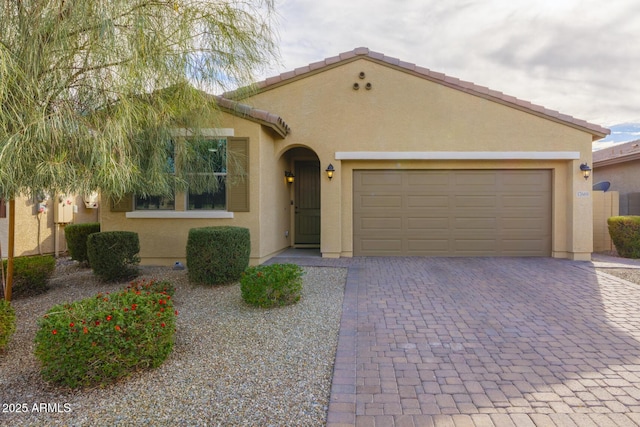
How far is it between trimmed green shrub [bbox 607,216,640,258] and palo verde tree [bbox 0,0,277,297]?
37.0ft

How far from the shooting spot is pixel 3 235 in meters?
9.02

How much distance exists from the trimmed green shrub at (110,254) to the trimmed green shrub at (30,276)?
2.43 feet

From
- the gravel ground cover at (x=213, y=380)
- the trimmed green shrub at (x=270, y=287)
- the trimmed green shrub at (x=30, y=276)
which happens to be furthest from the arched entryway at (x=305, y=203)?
the trimmed green shrub at (x=30, y=276)

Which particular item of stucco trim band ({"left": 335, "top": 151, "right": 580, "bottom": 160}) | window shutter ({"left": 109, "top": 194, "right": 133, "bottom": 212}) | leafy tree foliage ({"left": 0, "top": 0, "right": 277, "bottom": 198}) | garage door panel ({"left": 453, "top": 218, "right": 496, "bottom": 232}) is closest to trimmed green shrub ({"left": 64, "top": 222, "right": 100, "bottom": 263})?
window shutter ({"left": 109, "top": 194, "right": 133, "bottom": 212})

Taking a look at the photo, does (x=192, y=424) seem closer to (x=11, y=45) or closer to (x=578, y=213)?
(x=11, y=45)

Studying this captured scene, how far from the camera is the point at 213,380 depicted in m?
3.03

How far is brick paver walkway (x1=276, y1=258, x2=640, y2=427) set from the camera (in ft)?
8.44

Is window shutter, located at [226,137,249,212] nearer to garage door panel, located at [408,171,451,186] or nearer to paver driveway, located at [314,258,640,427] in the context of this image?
paver driveway, located at [314,258,640,427]

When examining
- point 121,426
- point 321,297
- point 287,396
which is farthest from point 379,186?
point 121,426

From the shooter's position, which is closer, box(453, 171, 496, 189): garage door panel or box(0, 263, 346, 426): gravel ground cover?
box(0, 263, 346, 426): gravel ground cover

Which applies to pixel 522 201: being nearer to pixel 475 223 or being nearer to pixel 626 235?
pixel 475 223

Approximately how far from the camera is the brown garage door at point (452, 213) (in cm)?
950

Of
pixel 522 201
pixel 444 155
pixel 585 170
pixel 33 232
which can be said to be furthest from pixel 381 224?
pixel 33 232

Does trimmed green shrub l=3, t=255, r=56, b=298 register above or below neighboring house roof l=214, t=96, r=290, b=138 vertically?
→ below
